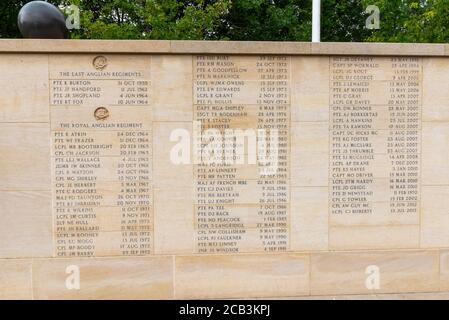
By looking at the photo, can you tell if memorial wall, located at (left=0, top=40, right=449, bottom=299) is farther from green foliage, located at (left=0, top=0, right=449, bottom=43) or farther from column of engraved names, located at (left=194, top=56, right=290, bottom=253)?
green foliage, located at (left=0, top=0, right=449, bottom=43)

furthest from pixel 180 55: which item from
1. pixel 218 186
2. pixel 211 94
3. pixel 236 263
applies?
pixel 236 263

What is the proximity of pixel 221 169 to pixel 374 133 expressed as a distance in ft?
6.27

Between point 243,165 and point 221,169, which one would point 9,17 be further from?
point 243,165

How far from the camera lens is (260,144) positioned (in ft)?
18.3

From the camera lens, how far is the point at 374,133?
18.6 ft

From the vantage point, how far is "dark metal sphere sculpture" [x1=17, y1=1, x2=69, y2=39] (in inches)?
219

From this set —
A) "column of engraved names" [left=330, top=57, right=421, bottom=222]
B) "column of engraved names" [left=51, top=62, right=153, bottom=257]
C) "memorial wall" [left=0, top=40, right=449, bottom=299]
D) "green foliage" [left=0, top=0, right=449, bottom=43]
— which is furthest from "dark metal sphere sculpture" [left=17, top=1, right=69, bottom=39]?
"green foliage" [left=0, top=0, right=449, bottom=43]

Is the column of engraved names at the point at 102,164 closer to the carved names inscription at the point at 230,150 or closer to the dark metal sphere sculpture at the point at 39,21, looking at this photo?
the carved names inscription at the point at 230,150

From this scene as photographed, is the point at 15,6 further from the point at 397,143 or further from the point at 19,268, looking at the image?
the point at 397,143

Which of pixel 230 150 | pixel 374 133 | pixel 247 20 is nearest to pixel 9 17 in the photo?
pixel 247 20

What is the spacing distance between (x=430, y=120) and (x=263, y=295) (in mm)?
2954

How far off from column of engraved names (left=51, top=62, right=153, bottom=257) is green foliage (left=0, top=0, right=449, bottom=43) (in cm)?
725

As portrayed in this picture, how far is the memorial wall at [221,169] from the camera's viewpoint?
5375 millimetres

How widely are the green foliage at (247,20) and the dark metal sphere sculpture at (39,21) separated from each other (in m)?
6.79
